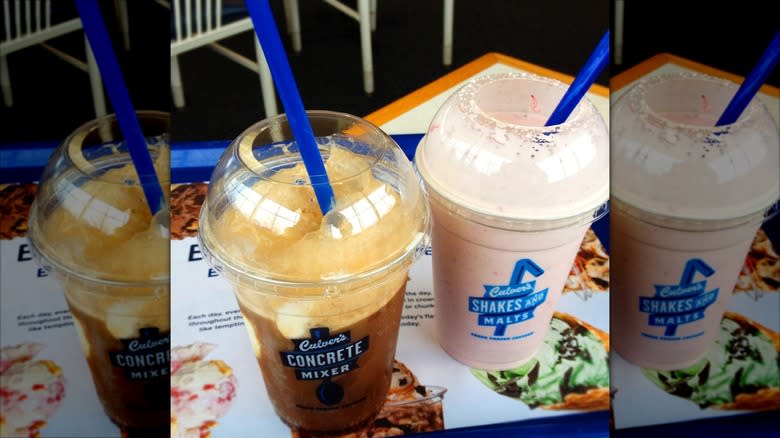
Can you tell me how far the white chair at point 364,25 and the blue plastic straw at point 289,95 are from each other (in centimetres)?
35

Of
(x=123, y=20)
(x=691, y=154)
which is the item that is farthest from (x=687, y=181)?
(x=123, y=20)

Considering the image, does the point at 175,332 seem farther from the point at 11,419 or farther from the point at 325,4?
the point at 325,4

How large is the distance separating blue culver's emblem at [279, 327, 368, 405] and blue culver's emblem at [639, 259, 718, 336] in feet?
0.69

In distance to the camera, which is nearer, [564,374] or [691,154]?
[691,154]

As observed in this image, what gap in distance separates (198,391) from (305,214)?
0.65 feet

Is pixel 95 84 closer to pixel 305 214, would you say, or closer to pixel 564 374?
pixel 305 214

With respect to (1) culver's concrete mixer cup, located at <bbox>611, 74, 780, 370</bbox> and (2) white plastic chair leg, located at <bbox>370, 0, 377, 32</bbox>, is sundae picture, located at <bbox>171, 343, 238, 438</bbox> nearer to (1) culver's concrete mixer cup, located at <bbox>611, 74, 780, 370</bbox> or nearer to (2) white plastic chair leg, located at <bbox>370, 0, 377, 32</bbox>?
(1) culver's concrete mixer cup, located at <bbox>611, 74, 780, 370</bbox>

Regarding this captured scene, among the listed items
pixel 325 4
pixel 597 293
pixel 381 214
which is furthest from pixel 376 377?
pixel 325 4

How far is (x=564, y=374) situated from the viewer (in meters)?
0.60

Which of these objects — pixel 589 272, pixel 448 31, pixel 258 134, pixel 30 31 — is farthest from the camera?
pixel 448 31

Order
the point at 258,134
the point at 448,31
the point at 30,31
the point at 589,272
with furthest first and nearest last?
1. the point at 448,31
2. the point at 589,272
3. the point at 258,134
4. the point at 30,31

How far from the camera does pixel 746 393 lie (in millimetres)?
484

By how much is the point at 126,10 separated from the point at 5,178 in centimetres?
10

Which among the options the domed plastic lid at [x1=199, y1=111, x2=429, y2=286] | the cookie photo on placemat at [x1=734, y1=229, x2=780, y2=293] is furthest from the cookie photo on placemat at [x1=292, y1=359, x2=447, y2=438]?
the cookie photo on placemat at [x1=734, y1=229, x2=780, y2=293]
